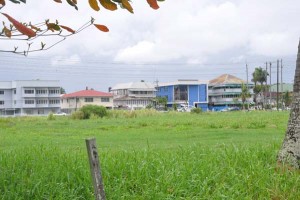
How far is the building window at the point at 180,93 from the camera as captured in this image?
10571 cm

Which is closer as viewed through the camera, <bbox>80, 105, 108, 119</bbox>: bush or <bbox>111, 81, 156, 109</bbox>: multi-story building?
<bbox>80, 105, 108, 119</bbox>: bush

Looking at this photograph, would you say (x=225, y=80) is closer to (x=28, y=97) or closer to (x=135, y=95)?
(x=135, y=95)

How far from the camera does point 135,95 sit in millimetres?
111125

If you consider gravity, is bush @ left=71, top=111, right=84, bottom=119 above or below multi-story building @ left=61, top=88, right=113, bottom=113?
below

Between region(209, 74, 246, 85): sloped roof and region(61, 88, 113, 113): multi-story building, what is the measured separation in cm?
2602

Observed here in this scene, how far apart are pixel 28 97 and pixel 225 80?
45.3 metres

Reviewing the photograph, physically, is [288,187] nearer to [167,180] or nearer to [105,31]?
[167,180]

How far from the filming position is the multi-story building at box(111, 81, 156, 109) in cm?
10744

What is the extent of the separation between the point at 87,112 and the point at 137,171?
40756mm

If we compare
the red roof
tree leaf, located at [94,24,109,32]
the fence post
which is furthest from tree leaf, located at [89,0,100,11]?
the red roof

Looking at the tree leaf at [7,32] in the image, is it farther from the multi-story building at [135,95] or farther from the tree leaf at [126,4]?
the multi-story building at [135,95]

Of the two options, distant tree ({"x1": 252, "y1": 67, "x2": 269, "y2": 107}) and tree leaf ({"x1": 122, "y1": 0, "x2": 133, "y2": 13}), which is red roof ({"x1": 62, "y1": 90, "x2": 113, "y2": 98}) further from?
tree leaf ({"x1": 122, "y1": 0, "x2": 133, "y2": 13})

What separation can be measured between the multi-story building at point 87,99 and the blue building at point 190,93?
15809 mm

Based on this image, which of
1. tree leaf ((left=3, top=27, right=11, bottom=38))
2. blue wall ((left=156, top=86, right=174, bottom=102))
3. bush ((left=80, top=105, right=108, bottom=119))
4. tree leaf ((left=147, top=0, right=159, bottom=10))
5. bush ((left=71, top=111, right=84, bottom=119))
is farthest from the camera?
blue wall ((left=156, top=86, right=174, bottom=102))
